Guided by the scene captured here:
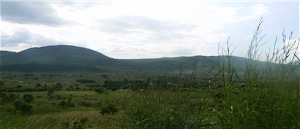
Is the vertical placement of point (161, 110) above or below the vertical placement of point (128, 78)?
below

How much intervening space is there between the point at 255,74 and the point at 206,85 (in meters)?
1.02

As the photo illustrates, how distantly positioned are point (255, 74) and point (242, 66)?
0.42 m

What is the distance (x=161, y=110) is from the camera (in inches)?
235

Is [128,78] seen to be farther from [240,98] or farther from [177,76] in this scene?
[240,98]

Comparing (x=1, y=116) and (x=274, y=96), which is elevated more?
(x=274, y=96)

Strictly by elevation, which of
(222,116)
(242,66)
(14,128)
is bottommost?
(14,128)

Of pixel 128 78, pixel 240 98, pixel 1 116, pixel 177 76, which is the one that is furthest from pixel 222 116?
pixel 1 116

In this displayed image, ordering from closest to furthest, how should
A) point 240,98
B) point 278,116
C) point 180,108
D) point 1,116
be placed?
point 278,116
point 240,98
point 180,108
point 1,116

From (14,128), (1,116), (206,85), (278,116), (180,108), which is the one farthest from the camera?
(1,116)

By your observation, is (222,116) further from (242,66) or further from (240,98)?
(242,66)

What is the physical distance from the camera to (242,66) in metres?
5.94

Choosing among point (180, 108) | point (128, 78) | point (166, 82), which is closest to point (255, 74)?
point (180, 108)

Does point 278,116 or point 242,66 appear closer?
point 278,116

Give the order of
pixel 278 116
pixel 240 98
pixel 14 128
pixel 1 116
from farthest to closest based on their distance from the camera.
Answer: pixel 1 116 → pixel 14 128 → pixel 240 98 → pixel 278 116
